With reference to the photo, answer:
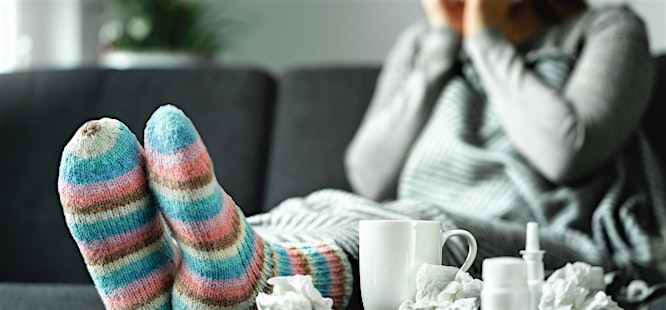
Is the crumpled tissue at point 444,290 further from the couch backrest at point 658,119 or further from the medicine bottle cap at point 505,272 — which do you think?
the couch backrest at point 658,119

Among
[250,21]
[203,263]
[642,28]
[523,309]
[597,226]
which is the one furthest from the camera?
[250,21]

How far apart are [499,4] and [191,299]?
1062 mm

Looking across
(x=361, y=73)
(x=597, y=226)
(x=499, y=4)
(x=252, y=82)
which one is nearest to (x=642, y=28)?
(x=499, y=4)

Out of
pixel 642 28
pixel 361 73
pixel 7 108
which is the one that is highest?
pixel 642 28

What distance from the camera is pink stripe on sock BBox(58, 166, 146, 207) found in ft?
3.07

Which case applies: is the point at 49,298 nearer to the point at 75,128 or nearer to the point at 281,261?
the point at 281,261

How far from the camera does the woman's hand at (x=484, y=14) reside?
5.97 ft

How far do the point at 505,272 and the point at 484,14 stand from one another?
3.84 feet

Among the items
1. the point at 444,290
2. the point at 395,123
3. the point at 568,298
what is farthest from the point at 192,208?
the point at 395,123

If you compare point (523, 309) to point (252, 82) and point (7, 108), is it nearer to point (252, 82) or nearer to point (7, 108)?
point (252, 82)

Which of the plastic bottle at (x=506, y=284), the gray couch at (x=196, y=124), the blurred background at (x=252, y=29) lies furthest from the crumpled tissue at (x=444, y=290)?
the blurred background at (x=252, y=29)

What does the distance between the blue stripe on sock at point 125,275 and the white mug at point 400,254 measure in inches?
8.3

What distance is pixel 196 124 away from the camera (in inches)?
79.2

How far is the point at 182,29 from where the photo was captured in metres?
2.71
